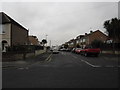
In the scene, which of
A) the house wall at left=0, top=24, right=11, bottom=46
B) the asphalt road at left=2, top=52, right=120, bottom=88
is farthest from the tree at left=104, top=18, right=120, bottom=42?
the asphalt road at left=2, top=52, right=120, bottom=88

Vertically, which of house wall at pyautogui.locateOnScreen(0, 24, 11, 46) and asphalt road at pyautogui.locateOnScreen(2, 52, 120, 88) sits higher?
house wall at pyautogui.locateOnScreen(0, 24, 11, 46)

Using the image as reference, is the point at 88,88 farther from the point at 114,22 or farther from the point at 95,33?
the point at 95,33

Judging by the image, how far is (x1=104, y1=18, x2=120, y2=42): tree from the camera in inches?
1430

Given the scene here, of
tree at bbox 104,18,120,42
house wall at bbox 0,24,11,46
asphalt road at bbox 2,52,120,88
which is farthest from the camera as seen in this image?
tree at bbox 104,18,120,42

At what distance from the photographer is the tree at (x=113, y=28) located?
119 ft

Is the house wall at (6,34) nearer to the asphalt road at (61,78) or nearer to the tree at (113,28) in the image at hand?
the tree at (113,28)

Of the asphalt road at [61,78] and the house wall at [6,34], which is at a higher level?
the house wall at [6,34]

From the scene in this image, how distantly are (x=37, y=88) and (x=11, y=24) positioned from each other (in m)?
27.5

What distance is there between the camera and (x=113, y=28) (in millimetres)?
36656

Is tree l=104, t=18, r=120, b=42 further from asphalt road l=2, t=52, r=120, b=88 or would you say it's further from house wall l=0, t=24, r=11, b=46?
asphalt road l=2, t=52, r=120, b=88

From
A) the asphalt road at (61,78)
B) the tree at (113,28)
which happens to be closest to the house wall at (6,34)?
the tree at (113,28)

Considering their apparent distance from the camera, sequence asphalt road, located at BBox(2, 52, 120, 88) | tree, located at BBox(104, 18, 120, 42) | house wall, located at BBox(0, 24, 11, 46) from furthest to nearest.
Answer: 1. tree, located at BBox(104, 18, 120, 42)
2. house wall, located at BBox(0, 24, 11, 46)
3. asphalt road, located at BBox(2, 52, 120, 88)

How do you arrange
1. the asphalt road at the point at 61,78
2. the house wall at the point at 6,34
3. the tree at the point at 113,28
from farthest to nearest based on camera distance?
the tree at the point at 113,28, the house wall at the point at 6,34, the asphalt road at the point at 61,78

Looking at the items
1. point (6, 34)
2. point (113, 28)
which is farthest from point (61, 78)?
point (113, 28)
